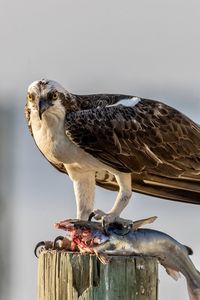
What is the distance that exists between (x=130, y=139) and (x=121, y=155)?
0.25 meters

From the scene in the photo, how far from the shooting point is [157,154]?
1060 centimetres

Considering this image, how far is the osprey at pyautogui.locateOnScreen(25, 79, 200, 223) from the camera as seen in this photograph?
10219mm

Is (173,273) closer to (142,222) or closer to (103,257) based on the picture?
(142,222)

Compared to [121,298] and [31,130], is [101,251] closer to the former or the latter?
[121,298]

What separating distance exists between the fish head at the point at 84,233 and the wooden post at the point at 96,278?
476 mm

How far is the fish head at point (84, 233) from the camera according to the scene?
842 centimetres

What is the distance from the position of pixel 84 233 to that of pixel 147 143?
2.13 m

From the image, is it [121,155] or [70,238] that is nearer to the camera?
[70,238]

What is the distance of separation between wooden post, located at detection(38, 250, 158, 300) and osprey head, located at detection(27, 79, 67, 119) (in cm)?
273

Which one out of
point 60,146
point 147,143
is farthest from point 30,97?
point 147,143

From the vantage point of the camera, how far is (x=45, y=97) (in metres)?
10.2

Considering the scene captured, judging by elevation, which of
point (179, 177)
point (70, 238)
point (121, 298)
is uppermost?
point (179, 177)

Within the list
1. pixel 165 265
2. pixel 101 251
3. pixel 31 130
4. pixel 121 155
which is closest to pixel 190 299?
pixel 165 265

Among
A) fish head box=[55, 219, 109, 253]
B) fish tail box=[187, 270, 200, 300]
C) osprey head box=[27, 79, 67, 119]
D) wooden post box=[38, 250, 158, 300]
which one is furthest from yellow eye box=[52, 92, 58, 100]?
wooden post box=[38, 250, 158, 300]
